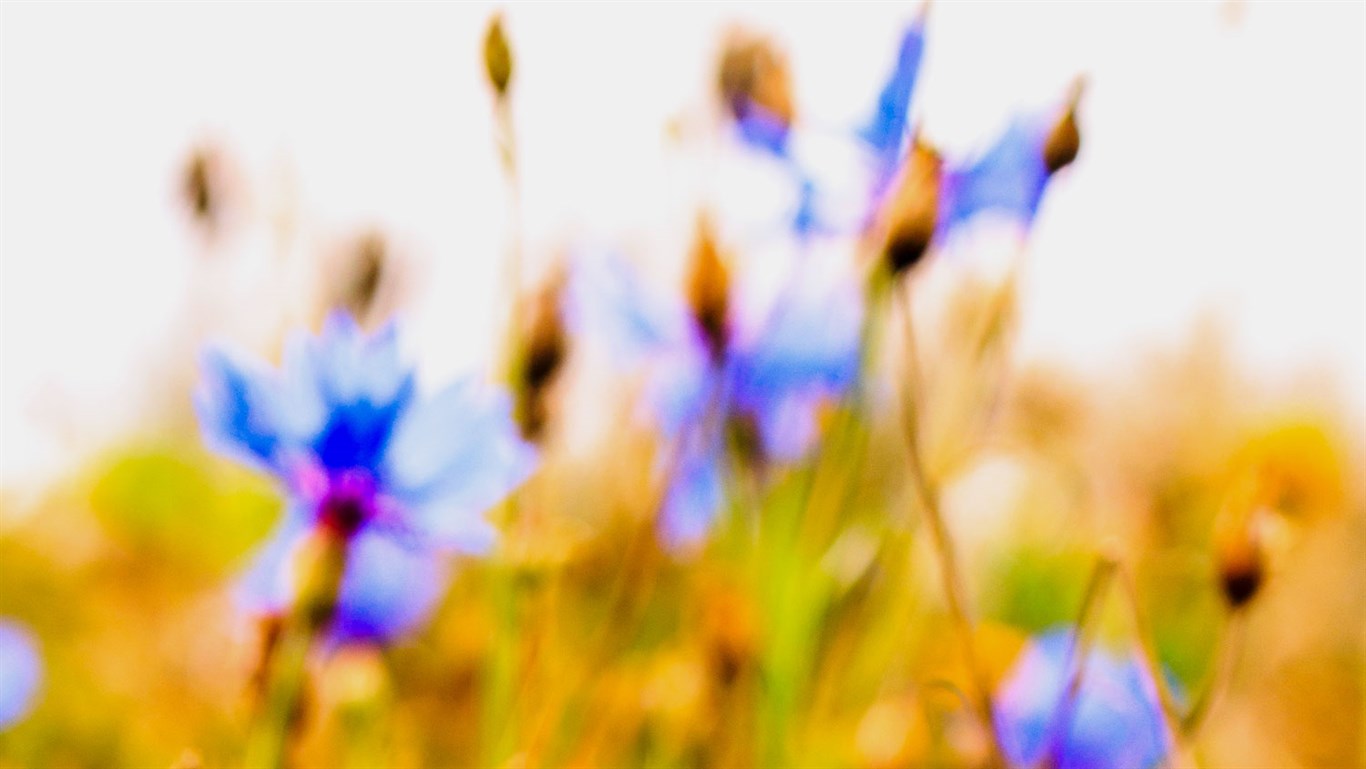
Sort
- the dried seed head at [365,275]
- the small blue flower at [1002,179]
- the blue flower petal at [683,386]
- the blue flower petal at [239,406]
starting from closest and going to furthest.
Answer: the blue flower petal at [239,406]
the small blue flower at [1002,179]
the blue flower petal at [683,386]
the dried seed head at [365,275]

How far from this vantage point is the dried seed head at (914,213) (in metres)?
0.36

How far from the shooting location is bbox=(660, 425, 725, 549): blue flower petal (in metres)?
0.56

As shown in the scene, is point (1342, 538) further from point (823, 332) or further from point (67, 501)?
point (67, 501)

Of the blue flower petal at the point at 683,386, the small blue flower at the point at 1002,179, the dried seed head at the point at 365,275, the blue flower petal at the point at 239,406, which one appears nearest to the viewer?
the blue flower petal at the point at 239,406

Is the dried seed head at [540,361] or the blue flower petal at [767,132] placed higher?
the blue flower petal at [767,132]

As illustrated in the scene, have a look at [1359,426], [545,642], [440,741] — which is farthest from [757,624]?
[1359,426]

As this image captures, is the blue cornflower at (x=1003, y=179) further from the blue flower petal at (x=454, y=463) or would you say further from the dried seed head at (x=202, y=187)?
the dried seed head at (x=202, y=187)

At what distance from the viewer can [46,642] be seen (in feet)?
2.96

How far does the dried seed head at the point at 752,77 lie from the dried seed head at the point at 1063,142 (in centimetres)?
13

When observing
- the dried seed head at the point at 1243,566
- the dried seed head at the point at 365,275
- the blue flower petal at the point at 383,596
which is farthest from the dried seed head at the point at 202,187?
the dried seed head at the point at 1243,566

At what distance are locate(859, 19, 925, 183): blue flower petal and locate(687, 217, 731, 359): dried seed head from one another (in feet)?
0.21

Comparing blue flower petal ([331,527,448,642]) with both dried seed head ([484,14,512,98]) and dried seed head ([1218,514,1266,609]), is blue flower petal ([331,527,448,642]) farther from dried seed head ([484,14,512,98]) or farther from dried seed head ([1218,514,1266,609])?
dried seed head ([1218,514,1266,609])

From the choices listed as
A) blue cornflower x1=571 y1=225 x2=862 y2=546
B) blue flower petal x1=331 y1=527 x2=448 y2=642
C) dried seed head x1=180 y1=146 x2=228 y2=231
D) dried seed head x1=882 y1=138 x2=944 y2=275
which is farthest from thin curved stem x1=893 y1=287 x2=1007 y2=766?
dried seed head x1=180 y1=146 x2=228 y2=231

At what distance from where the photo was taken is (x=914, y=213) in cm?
35
